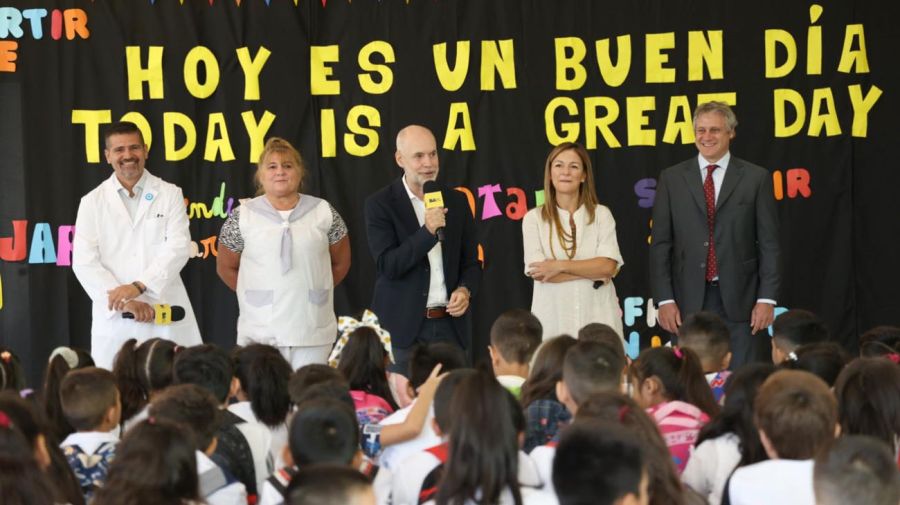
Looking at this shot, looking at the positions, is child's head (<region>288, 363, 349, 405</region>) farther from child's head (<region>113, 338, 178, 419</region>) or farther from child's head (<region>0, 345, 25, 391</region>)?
child's head (<region>0, 345, 25, 391</region>)

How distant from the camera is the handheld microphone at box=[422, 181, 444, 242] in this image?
5125 mm

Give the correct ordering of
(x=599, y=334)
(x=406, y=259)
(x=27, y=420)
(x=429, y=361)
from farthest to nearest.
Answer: (x=406, y=259) → (x=599, y=334) → (x=429, y=361) → (x=27, y=420)

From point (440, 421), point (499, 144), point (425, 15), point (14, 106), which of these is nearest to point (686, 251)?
point (499, 144)

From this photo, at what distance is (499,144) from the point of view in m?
7.22

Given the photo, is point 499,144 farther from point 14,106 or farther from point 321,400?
point 321,400

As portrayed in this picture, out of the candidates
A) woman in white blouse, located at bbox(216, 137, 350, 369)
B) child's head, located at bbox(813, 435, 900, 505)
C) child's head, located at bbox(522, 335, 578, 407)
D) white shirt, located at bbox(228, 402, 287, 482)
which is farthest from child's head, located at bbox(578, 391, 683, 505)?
woman in white blouse, located at bbox(216, 137, 350, 369)

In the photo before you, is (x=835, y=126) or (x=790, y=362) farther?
(x=835, y=126)

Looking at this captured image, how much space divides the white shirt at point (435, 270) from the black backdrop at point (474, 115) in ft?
5.85

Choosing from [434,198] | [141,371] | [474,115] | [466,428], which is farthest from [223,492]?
[474,115]

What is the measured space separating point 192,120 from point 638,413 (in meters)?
5.06

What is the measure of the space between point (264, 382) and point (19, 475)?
1.40 metres

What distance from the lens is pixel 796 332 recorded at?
488 cm

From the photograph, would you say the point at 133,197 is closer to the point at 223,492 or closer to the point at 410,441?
the point at 410,441

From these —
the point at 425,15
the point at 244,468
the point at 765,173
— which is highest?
the point at 425,15
